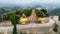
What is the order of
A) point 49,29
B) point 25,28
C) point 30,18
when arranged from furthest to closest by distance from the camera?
point 30,18 < point 49,29 < point 25,28

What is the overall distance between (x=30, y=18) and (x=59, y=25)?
1810 mm

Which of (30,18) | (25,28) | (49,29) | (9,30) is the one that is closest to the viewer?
(9,30)

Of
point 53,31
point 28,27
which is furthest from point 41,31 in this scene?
point 53,31

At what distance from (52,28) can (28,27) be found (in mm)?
2142

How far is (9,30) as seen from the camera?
1292 cm


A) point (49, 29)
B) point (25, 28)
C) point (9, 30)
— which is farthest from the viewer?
point (49, 29)

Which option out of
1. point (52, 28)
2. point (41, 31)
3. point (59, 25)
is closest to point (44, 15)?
point (59, 25)

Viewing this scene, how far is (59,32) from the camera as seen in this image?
57.0 feet

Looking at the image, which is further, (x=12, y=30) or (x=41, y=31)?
(x=41, y=31)

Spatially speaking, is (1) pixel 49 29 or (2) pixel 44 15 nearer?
(1) pixel 49 29

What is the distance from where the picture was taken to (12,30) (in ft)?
42.4

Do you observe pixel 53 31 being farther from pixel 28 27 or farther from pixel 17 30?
pixel 17 30

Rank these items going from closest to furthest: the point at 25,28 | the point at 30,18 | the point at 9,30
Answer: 1. the point at 9,30
2. the point at 25,28
3. the point at 30,18

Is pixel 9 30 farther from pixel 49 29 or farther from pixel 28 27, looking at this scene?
pixel 49 29
